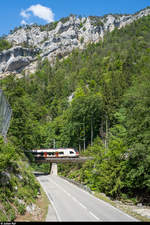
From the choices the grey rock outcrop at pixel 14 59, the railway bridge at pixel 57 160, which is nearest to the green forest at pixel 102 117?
the railway bridge at pixel 57 160

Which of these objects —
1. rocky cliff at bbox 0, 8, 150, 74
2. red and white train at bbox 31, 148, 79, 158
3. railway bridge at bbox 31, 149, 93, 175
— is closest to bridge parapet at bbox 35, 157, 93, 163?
railway bridge at bbox 31, 149, 93, 175

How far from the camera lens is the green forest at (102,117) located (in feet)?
79.0

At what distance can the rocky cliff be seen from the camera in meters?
152

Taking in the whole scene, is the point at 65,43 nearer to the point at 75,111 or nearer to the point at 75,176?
the point at 75,111

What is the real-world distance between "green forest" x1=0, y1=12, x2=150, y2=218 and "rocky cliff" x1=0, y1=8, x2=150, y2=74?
5253 cm

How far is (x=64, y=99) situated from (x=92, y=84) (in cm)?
1012

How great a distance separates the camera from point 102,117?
48.0 m

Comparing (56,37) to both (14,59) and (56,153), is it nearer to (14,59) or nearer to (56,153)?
(14,59)

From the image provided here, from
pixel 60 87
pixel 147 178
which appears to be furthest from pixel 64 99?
pixel 147 178

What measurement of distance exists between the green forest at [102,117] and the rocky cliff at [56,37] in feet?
172

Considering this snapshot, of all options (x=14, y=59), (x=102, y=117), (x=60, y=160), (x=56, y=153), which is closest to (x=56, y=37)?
(x=14, y=59)

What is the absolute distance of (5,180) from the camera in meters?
12.7

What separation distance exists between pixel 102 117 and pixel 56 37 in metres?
138

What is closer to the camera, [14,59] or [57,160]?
[57,160]
